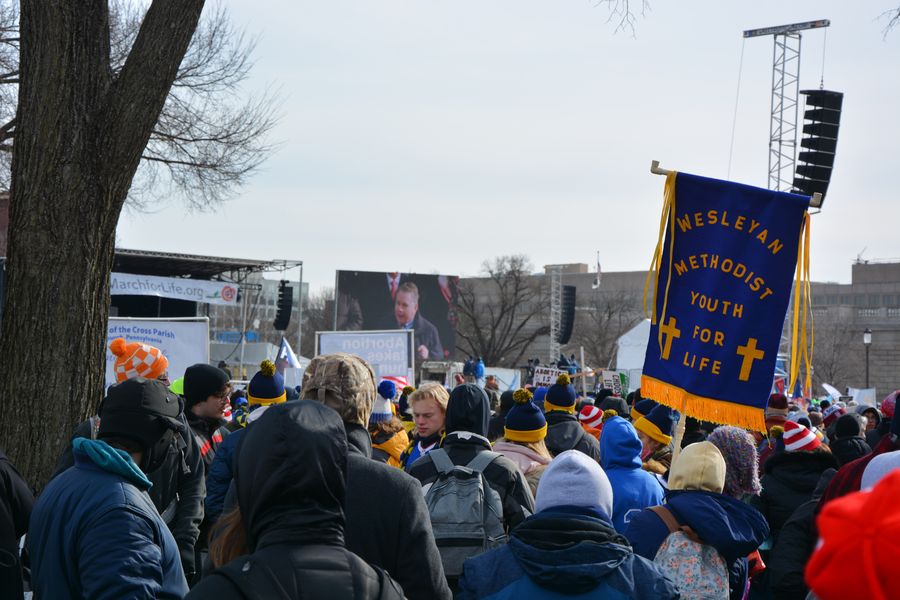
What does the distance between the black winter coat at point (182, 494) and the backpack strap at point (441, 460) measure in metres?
1.21

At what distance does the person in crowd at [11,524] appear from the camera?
419 cm

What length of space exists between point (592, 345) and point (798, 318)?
76.8m

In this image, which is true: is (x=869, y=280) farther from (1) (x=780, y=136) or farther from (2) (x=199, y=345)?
(2) (x=199, y=345)

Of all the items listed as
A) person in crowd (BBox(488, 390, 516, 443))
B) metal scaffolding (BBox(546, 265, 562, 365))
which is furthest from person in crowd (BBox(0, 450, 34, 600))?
metal scaffolding (BBox(546, 265, 562, 365))

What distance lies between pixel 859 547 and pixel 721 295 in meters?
4.31

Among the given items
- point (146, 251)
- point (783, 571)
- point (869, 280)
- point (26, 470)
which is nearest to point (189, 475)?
point (26, 470)

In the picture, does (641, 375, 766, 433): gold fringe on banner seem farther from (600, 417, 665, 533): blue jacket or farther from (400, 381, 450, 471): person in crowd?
(400, 381, 450, 471): person in crowd

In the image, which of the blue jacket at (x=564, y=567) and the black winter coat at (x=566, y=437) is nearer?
the blue jacket at (x=564, y=567)

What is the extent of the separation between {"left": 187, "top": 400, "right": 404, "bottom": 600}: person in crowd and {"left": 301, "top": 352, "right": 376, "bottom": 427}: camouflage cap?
135 cm

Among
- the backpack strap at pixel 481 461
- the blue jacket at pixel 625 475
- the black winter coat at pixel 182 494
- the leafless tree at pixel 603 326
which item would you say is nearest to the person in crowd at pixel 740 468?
the blue jacket at pixel 625 475

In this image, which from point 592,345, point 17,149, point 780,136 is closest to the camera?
point 17,149

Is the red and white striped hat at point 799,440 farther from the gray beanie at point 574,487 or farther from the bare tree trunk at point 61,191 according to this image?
the bare tree trunk at point 61,191

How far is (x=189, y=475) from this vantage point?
17.9 feet

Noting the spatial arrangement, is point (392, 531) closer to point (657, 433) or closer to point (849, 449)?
point (657, 433)
